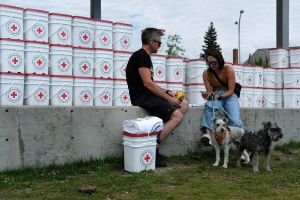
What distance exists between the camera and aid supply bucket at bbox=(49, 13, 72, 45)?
800 cm

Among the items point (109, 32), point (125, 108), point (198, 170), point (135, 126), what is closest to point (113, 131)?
point (125, 108)

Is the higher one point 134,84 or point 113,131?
point 134,84

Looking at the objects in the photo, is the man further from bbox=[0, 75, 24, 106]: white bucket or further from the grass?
bbox=[0, 75, 24, 106]: white bucket

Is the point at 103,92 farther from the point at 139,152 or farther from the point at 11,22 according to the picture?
the point at 139,152

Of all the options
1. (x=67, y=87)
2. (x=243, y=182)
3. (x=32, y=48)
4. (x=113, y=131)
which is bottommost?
(x=243, y=182)

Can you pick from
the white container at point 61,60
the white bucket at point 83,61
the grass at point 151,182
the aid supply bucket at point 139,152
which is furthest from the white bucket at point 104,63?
the aid supply bucket at point 139,152

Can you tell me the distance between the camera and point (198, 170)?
6230 mm

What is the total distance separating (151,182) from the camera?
5.27 meters

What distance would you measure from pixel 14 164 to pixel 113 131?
158 centimetres

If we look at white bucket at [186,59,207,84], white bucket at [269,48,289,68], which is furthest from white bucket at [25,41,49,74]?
white bucket at [269,48,289,68]

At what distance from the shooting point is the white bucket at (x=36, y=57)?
7.71m

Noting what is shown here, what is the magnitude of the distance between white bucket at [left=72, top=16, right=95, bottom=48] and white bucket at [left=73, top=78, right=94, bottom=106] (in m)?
0.72

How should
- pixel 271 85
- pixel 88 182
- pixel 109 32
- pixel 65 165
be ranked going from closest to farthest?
pixel 88 182 → pixel 65 165 → pixel 109 32 → pixel 271 85

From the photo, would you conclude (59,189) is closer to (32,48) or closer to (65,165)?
(65,165)
